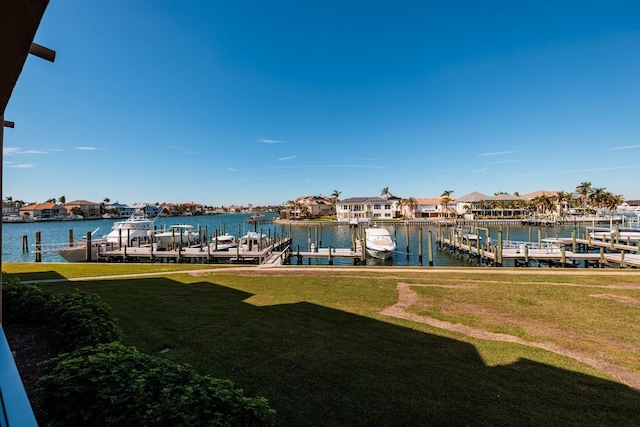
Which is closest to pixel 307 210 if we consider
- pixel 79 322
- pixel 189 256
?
pixel 189 256

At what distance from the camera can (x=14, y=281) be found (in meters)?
8.18

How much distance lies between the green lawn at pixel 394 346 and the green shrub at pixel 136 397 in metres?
1.38

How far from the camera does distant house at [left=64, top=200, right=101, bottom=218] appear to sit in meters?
149

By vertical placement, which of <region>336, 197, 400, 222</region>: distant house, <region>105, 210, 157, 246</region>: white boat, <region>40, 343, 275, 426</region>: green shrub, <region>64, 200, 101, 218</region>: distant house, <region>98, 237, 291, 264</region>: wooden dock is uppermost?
<region>64, 200, 101, 218</region>: distant house

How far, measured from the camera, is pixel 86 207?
152m

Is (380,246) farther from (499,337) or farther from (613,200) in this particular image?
(613,200)

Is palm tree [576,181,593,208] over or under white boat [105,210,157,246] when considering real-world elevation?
over

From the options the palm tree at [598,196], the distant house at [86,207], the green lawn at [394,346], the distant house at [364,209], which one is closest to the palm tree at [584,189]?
the palm tree at [598,196]

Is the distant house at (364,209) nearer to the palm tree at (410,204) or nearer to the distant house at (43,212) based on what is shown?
the palm tree at (410,204)

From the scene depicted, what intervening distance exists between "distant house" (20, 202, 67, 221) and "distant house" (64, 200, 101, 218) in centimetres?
416

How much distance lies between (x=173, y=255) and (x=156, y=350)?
87.3ft

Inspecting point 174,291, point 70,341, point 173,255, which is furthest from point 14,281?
point 173,255

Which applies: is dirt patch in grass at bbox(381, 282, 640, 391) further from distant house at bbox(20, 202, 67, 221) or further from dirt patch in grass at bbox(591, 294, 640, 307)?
distant house at bbox(20, 202, 67, 221)

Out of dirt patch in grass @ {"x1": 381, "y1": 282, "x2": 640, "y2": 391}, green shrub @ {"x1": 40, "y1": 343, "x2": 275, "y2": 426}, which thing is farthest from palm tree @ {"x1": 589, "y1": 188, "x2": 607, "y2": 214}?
green shrub @ {"x1": 40, "y1": 343, "x2": 275, "y2": 426}
